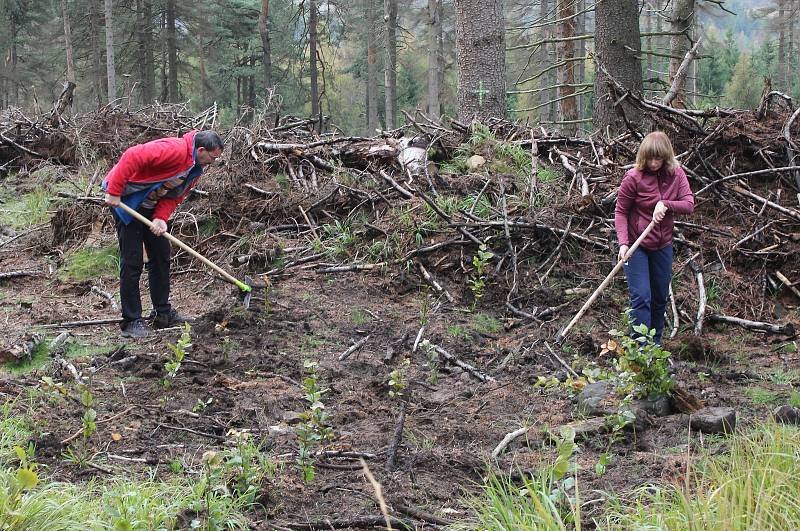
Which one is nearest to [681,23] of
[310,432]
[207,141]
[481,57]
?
[481,57]

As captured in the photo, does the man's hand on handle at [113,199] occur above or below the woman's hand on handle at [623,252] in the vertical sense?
above

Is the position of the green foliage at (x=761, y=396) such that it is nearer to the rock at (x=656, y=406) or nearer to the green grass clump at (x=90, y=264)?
the rock at (x=656, y=406)

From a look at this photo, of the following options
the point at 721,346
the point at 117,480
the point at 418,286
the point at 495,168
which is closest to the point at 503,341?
the point at 418,286

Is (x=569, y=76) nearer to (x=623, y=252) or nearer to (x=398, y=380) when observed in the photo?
(x=623, y=252)

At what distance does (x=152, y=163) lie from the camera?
19.0 feet

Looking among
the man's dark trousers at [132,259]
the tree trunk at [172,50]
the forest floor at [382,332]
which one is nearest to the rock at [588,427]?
the forest floor at [382,332]

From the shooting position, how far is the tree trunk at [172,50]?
26875 mm

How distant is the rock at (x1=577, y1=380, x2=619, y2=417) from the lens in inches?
169

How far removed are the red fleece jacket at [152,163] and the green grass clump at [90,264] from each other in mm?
2189

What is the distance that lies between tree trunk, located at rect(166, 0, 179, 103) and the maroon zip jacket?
942 inches

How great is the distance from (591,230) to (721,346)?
1733mm

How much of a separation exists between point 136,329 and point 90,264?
2111 millimetres

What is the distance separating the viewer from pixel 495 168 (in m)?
8.08

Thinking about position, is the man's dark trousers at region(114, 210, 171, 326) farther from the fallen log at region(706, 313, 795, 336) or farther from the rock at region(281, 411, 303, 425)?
the fallen log at region(706, 313, 795, 336)
